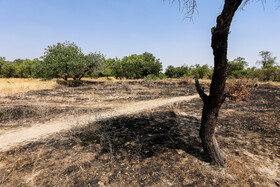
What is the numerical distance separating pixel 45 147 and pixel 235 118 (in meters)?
8.66

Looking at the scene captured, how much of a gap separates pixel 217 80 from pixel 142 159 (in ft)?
9.06

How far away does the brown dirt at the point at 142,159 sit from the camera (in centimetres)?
306

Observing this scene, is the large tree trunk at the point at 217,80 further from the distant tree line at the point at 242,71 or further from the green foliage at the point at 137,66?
the green foliage at the point at 137,66

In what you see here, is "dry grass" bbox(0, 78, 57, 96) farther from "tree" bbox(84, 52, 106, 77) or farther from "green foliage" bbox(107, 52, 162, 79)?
"green foliage" bbox(107, 52, 162, 79)

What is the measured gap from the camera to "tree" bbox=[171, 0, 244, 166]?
267cm

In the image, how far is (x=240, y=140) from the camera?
4738mm

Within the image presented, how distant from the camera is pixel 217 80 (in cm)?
301

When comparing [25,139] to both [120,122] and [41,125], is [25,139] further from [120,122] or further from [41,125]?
[120,122]

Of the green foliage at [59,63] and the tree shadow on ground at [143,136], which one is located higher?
the green foliage at [59,63]

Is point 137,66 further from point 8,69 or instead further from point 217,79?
point 217,79

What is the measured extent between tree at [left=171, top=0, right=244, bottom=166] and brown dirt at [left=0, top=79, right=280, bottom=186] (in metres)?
0.43

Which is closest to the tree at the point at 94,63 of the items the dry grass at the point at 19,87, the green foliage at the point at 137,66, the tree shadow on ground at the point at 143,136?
the dry grass at the point at 19,87

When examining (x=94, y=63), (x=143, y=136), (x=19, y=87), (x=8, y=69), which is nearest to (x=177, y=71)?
(x=94, y=63)

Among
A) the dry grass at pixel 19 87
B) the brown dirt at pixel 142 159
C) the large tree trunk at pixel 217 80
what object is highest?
the large tree trunk at pixel 217 80
